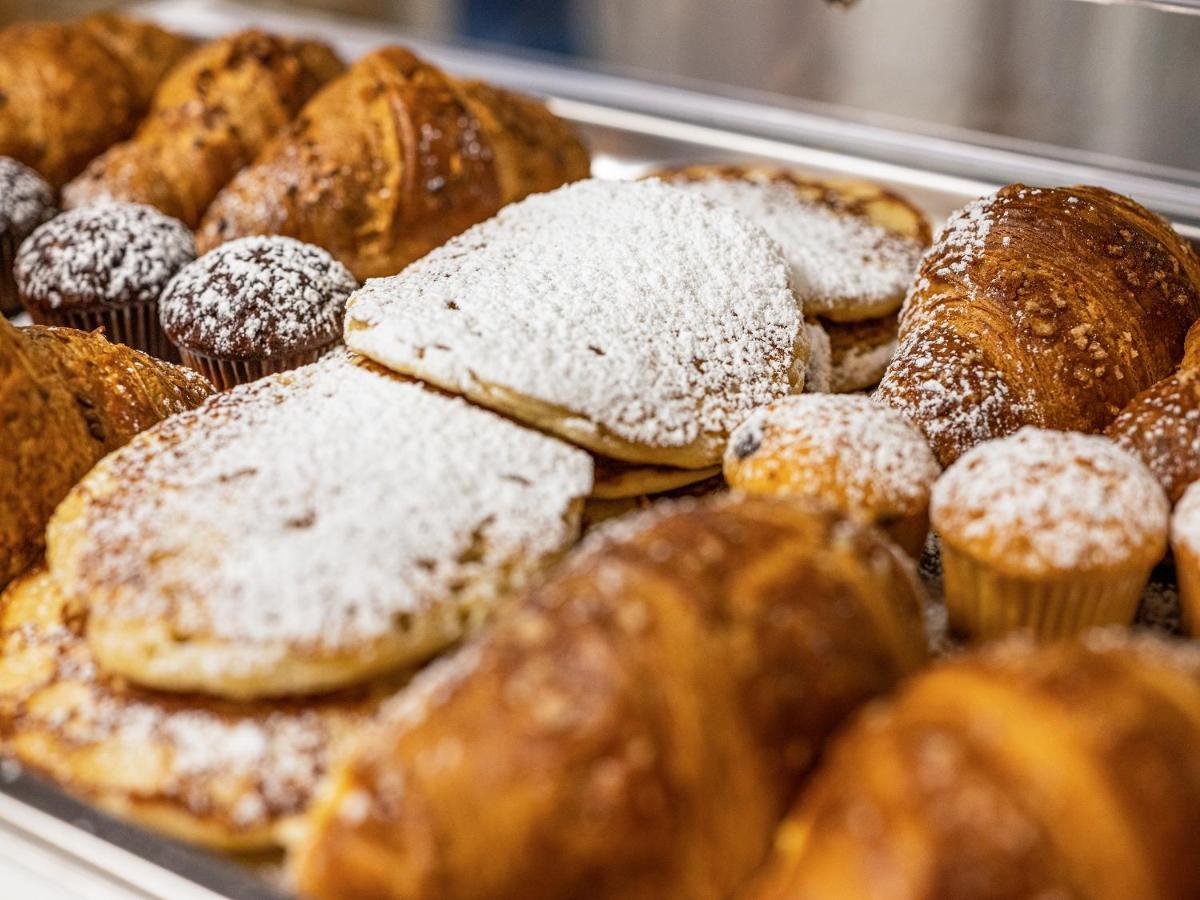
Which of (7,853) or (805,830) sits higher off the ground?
(805,830)

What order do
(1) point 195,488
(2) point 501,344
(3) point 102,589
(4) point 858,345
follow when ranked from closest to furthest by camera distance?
(3) point 102,589 < (1) point 195,488 < (2) point 501,344 < (4) point 858,345

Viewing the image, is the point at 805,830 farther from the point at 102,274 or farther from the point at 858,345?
the point at 102,274

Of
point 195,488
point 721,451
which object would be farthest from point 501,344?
point 195,488

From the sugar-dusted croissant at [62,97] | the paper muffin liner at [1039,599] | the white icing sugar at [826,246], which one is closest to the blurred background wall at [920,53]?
the white icing sugar at [826,246]

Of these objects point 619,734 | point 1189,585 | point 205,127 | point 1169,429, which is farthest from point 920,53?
point 619,734

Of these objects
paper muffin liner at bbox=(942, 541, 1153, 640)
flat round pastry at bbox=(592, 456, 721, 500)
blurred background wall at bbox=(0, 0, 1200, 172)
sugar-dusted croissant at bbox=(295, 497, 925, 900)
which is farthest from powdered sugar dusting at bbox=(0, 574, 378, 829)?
blurred background wall at bbox=(0, 0, 1200, 172)

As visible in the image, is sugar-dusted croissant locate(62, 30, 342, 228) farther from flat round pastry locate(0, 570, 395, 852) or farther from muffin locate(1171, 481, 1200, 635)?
muffin locate(1171, 481, 1200, 635)
